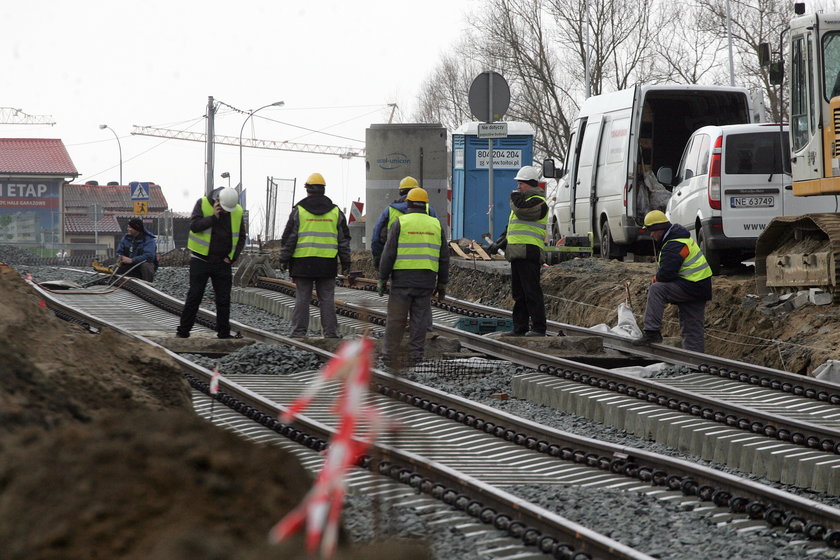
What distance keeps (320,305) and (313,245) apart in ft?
2.17

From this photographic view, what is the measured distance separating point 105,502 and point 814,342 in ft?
34.7

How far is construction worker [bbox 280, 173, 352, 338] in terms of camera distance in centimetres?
1293

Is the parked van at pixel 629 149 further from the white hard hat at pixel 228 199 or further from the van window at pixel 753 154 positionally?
the white hard hat at pixel 228 199

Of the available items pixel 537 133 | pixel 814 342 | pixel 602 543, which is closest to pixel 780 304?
pixel 814 342

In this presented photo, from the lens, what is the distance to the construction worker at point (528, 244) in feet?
41.4

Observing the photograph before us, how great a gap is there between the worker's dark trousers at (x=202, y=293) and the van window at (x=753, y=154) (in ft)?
21.8

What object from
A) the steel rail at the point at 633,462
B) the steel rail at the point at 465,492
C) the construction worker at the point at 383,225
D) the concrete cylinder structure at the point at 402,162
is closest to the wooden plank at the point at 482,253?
the concrete cylinder structure at the point at 402,162

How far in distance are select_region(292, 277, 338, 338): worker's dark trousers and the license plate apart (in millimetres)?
5528

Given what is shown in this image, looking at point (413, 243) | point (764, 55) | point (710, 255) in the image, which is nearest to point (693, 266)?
point (764, 55)

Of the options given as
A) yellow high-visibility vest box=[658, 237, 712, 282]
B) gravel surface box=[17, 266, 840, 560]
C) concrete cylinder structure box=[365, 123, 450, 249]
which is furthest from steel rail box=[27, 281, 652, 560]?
concrete cylinder structure box=[365, 123, 450, 249]

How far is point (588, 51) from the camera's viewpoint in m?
47.2

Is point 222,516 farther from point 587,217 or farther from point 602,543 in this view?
point 587,217

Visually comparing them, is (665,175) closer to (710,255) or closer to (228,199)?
(710,255)

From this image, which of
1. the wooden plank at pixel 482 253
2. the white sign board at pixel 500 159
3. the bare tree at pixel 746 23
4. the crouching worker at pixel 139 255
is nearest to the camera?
the crouching worker at pixel 139 255
